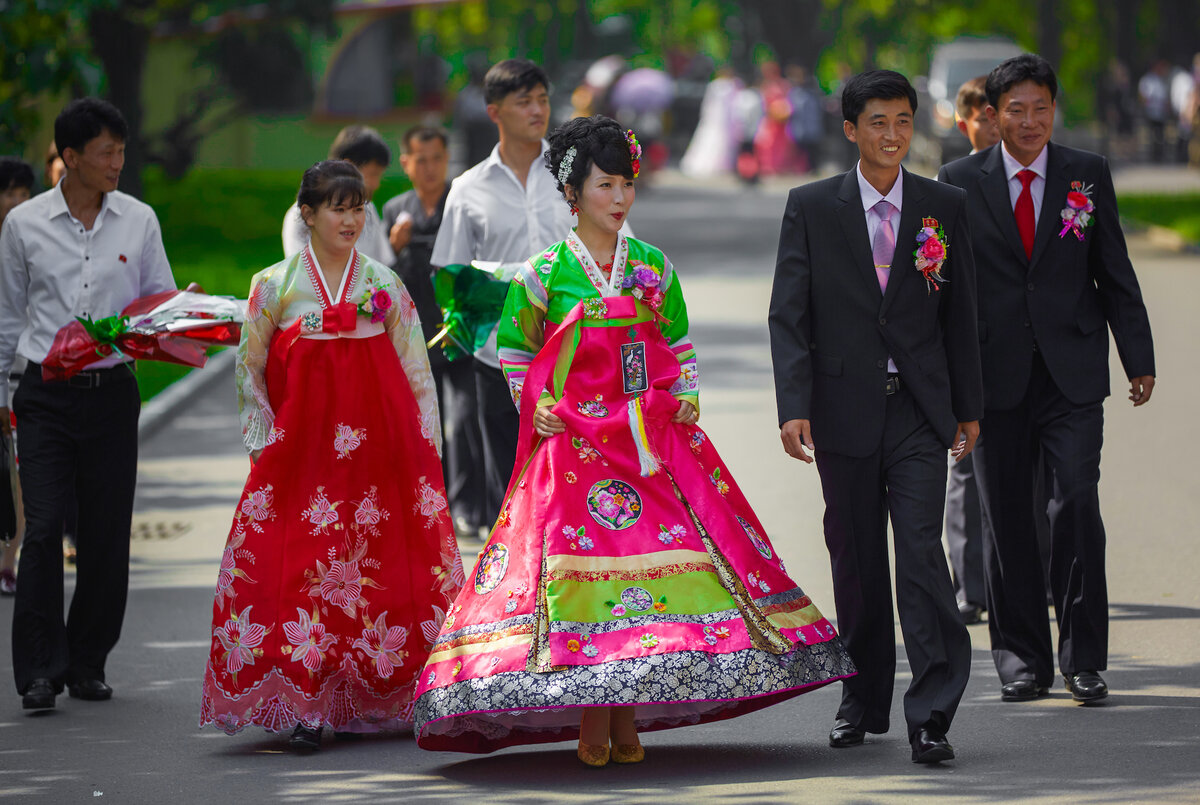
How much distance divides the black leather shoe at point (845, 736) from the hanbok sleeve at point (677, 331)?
1.15 metres

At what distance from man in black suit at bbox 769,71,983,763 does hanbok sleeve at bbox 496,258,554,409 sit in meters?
0.76

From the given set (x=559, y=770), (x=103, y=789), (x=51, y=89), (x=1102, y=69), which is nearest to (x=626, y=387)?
(x=559, y=770)

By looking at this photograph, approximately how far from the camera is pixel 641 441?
6.01 m

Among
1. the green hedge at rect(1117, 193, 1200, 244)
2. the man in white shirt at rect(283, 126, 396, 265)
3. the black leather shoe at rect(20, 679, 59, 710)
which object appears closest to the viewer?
the black leather shoe at rect(20, 679, 59, 710)

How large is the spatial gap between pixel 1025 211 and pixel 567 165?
1.76 meters

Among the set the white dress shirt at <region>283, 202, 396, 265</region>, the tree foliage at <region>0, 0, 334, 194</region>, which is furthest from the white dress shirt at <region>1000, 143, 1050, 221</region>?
the tree foliage at <region>0, 0, 334, 194</region>

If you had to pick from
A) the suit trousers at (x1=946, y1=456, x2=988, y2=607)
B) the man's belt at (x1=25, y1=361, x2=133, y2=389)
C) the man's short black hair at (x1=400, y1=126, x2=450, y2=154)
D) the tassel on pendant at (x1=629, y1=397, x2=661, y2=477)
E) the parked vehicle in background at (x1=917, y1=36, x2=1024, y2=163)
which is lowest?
the suit trousers at (x1=946, y1=456, x2=988, y2=607)

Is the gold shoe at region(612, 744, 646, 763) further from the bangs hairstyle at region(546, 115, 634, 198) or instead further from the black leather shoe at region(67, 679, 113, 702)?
the black leather shoe at region(67, 679, 113, 702)

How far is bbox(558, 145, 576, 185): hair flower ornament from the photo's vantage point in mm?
6184

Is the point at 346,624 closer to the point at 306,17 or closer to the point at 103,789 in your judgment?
the point at 103,789

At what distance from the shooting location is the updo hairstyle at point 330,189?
21.8ft

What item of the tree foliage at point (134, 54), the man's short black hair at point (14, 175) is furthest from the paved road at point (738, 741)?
the tree foliage at point (134, 54)

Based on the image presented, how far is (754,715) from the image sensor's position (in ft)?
22.2

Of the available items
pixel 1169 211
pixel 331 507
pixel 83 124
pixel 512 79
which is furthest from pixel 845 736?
pixel 1169 211
